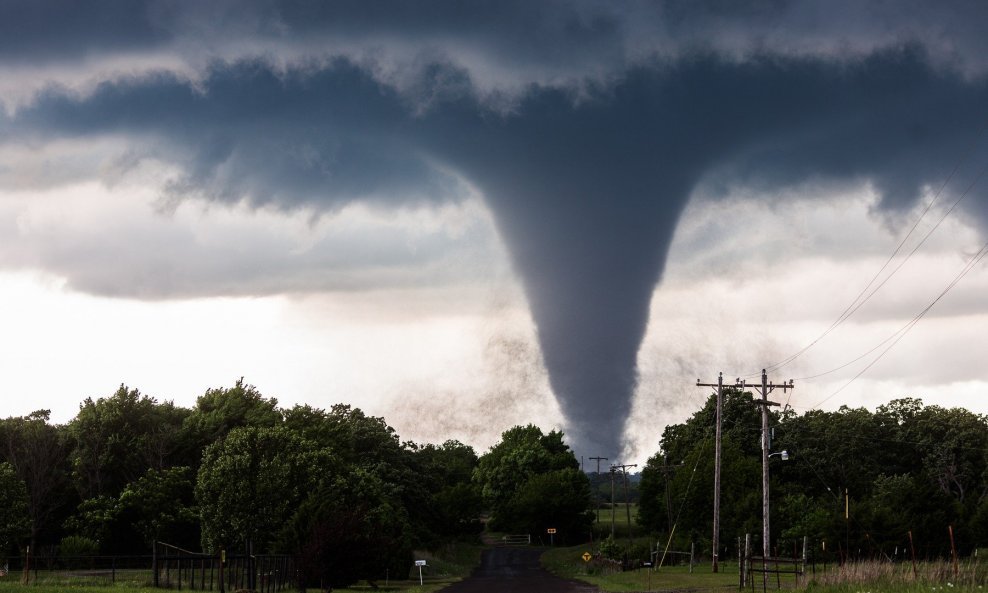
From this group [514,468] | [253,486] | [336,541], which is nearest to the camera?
[336,541]

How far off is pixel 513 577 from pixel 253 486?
937 inches

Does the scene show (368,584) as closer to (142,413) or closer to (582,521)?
(142,413)

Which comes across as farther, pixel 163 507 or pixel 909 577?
pixel 163 507

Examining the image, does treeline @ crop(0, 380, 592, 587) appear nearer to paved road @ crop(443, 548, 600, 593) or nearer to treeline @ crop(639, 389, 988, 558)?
paved road @ crop(443, 548, 600, 593)

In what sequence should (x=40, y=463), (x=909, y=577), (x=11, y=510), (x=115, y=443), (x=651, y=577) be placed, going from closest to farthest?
(x=909, y=577), (x=651, y=577), (x=11, y=510), (x=40, y=463), (x=115, y=443)

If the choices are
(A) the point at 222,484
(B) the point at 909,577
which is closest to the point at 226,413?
(A) the point at 222,484

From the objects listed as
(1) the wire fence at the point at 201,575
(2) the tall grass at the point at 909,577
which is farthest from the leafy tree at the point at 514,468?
(2) the tall grass at the point at 909,577

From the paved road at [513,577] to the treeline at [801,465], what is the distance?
54.8 ft

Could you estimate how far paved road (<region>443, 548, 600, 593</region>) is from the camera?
213ft

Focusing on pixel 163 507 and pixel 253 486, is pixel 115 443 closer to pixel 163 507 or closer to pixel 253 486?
pixel 163 507

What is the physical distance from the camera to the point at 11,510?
7800 cm

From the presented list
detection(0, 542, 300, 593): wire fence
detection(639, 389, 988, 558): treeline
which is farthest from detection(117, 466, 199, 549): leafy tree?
detection(639, 389, 988, 558): treeline

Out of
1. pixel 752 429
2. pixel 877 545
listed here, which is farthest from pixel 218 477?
pixel 752 429

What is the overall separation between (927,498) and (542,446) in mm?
121705
